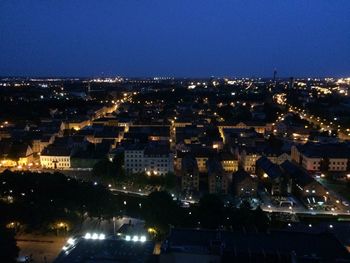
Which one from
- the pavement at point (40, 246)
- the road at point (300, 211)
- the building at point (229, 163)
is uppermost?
the building at point (229, 163)

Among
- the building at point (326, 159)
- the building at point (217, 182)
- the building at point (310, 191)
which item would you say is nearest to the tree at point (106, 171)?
the building at point (217, 182)

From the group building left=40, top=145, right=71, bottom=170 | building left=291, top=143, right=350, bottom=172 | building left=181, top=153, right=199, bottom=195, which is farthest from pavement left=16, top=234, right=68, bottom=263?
building left=291, top=143, right=350, bottom=172

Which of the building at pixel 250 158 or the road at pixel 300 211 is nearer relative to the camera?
the road at pixel 300 211

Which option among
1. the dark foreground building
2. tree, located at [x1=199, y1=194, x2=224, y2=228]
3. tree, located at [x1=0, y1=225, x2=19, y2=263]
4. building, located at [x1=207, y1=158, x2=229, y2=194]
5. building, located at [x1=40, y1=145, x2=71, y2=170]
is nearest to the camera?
the dark foreground building

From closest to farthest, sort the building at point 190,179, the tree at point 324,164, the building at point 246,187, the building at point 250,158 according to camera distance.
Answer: the building at point 246,187 → the building at point 190,179 → the tree at point 324,164 → the building at point 250,158

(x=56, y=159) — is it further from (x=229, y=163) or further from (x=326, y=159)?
(x=326, y=159)

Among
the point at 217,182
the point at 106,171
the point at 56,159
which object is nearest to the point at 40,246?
the point at 106,171

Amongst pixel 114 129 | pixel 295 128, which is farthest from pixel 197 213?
pixel 295 128

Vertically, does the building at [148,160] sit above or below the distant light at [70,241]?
above

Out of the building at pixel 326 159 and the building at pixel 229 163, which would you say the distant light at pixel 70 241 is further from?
the building at pixel 326 159

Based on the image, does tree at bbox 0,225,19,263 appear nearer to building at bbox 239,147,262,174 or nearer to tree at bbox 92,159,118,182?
tree at bbox 92,159,118,182

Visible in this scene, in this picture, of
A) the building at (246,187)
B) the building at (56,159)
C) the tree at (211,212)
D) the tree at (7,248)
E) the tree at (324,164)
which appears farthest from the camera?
the building at (56,159)
